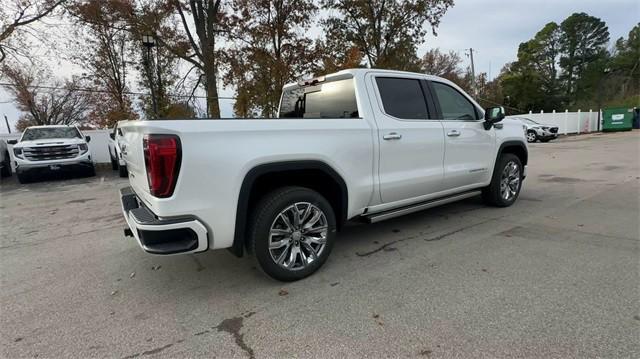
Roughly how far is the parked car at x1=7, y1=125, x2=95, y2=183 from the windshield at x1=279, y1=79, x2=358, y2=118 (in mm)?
8846

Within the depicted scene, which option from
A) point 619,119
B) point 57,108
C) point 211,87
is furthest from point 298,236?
point 57,108

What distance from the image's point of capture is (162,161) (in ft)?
8.18

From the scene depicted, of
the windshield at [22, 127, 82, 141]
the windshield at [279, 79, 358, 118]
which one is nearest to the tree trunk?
the windshield at [22, 127, 82, 141]

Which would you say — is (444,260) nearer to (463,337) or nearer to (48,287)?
(463,337)

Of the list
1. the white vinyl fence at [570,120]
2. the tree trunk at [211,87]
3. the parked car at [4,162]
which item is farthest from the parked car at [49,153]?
the white vinyl fence at [570,120]

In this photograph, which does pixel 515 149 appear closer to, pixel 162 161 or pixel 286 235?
pixel 286 235

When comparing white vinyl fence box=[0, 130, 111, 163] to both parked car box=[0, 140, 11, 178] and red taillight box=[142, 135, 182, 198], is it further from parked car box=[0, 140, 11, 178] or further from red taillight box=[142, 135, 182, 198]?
red taillight box=[142, 135, 182, 198]

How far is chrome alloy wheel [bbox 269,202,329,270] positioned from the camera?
3074 millimetres

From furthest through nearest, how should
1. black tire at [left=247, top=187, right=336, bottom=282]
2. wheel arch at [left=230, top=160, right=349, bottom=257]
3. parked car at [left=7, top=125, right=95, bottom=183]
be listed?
parked car at [left=7, top=125, right=95, bottom=183]
black tire at [left=247, top=187, right=336, bottom=282]
wheel arch at [left=230, top=160, right=349, bottom=257]

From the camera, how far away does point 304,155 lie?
10.1ft

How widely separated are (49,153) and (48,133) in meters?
1.19

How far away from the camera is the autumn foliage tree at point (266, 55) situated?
1488 cm

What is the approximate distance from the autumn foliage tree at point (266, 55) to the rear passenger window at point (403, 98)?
436 inches

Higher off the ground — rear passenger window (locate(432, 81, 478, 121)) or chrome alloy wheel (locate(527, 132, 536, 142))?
rear passenger window (locate(432, 81, 478, 121))
